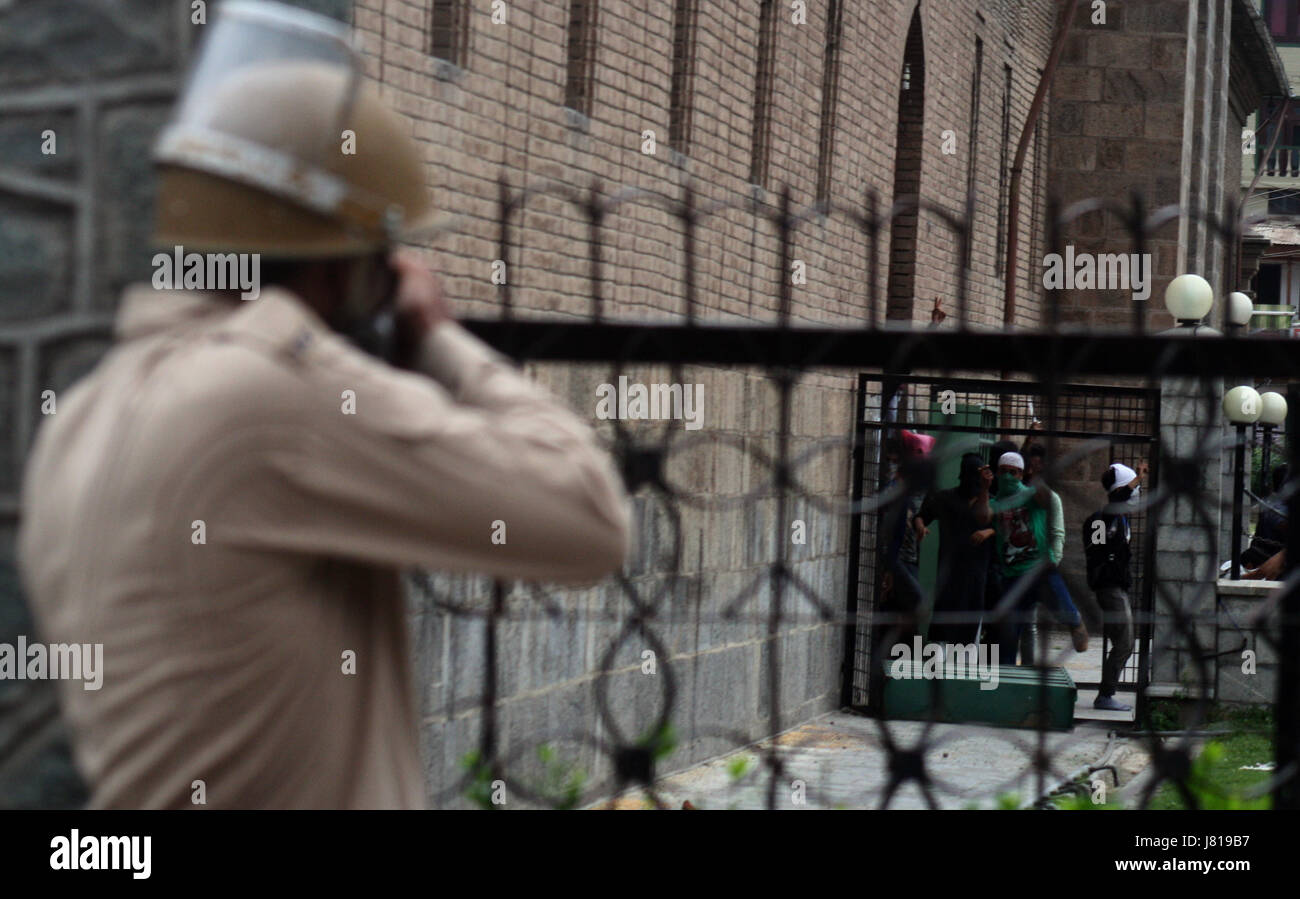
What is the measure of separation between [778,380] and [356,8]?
17.8ft

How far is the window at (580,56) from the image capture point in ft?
33.0

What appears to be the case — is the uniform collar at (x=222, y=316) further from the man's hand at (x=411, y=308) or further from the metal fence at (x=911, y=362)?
the metal fence at (x=911, y=362)

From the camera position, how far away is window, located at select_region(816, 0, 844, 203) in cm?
1455

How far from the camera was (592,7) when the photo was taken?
32.9 ft

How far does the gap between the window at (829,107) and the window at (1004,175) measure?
286 inches

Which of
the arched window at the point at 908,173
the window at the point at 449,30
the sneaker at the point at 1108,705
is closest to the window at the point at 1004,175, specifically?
the arched window at the point at 908,173

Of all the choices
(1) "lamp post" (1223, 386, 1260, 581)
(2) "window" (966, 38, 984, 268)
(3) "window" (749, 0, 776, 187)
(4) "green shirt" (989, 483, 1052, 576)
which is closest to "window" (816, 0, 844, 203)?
(3) "window" (749, 0, 776, 187)

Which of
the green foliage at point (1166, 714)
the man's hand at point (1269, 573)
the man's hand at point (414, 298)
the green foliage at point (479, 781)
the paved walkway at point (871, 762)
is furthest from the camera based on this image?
the man's hand at point (1269, 573)

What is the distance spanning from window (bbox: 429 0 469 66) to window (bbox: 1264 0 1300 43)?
65.4 metres

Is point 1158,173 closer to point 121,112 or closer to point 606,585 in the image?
point 606,585

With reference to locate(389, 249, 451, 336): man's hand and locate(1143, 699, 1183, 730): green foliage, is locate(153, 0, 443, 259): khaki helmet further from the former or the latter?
locate(1143, 699, 1183, 730): green foliage

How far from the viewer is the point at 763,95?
13062mm

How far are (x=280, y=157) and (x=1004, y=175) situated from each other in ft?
68.6

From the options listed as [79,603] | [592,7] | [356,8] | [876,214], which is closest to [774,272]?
[592,7]
